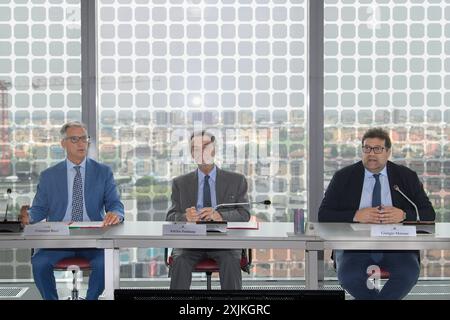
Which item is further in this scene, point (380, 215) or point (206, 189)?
point (206, 189)

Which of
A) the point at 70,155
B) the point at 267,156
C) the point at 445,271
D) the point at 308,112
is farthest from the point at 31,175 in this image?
the point at 445,271

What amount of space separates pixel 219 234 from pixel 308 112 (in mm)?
2233

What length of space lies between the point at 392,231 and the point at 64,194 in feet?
6.88

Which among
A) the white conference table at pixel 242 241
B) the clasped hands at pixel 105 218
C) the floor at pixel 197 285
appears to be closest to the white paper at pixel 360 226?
the white conference table at pixel 242 241

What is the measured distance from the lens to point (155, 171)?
19.8ft

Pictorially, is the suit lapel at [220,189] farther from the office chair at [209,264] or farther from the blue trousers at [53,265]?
the blue trousers at [53,265]

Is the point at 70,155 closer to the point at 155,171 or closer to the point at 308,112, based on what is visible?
the point at 155,171

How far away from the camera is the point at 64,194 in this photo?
4566mm

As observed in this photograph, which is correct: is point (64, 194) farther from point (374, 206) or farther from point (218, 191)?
point (374, 206)

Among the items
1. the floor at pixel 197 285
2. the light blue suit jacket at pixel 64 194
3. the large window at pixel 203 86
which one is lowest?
the floor at pixel 197 285

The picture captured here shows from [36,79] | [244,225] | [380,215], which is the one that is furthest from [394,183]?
[36,79]

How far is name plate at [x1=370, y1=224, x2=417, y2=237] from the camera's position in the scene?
3.83m

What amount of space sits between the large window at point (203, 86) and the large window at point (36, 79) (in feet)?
0.83

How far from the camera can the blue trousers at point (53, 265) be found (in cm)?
439
